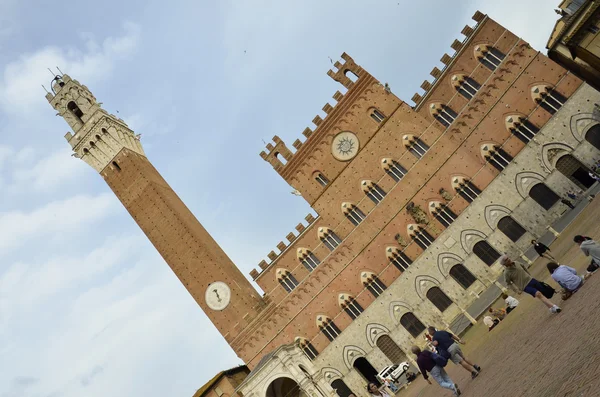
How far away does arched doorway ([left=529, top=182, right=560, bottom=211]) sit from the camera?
86.2ft

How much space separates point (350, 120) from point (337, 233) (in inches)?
298

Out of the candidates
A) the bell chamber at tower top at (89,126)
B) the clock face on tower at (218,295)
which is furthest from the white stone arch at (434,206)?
the bell chamber at tower top at (89,126)

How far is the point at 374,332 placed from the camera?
28328 mm

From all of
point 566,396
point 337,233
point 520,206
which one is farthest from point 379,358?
point 566,396

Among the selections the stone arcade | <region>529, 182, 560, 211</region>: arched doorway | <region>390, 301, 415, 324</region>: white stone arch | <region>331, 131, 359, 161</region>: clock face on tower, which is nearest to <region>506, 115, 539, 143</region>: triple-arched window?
the stone arcade

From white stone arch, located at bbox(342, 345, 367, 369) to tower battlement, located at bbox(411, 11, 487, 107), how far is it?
15634 mm

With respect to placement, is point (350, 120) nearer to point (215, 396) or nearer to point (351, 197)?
point (351, 197)

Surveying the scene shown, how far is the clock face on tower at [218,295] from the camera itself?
1262 inches

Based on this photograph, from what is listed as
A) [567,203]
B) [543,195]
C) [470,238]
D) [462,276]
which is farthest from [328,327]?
[567,203]

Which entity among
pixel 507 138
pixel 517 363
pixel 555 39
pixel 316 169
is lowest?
pixel 517 363

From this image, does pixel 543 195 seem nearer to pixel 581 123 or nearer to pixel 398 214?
pixel 581 123

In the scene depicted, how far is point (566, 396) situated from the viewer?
5.05 metres

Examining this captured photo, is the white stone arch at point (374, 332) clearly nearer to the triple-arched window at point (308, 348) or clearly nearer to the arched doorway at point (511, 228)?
the triple-arched window at point (308, 348)

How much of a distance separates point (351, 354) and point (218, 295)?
976cm
